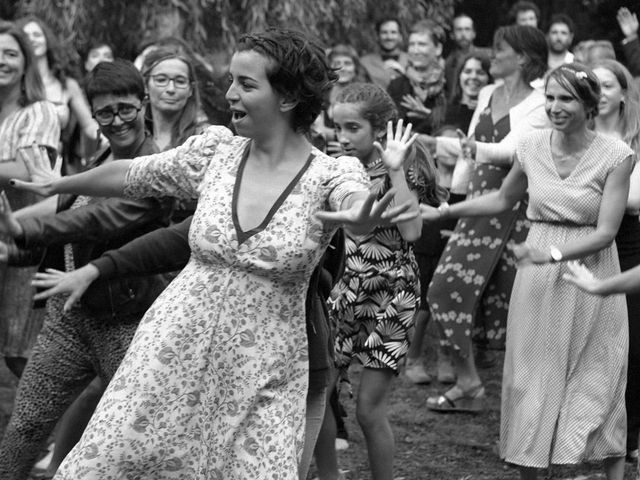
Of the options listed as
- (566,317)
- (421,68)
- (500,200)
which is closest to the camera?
(566,317)

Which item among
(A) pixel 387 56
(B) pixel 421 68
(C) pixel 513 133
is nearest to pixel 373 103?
(C) pixel 513 133

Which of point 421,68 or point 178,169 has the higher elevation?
point 178,169

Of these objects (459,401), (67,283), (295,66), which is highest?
(295,66)

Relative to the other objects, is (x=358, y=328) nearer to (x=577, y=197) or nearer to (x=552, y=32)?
(x=577, y=197)

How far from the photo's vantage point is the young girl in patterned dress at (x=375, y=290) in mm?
Result: 5961

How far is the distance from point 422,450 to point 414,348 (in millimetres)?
1714

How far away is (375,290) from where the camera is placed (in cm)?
608

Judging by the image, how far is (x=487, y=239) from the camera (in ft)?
26.0

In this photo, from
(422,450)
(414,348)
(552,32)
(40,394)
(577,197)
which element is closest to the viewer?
(40,394)

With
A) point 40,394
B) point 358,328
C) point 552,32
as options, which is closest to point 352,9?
point 552,32

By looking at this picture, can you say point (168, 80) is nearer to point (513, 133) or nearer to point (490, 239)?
point (513, 133)

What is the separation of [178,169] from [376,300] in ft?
5.81

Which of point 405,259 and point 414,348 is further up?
point 405,259

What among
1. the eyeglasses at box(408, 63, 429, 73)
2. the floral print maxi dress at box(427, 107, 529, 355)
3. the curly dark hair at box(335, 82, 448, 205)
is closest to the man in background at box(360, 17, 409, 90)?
the eyeglasses at box(408, 63, 429, 73)
